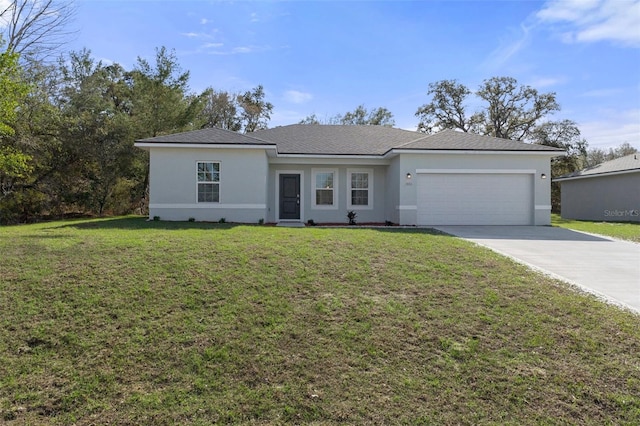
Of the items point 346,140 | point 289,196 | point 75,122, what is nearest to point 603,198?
point 346,140

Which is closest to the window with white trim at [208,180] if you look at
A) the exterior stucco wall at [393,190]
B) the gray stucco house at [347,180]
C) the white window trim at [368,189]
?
the gray stucco house at [347,180]

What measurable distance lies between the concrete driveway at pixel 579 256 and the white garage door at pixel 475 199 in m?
1.76

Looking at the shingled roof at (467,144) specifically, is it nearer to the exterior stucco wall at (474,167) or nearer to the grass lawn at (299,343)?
the exterior stucco wall at (474,167)

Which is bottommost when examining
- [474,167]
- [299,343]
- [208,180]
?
[299,343]

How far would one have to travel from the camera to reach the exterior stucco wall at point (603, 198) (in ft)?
62.9

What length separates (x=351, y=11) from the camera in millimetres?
11352

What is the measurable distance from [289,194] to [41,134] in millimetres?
11670

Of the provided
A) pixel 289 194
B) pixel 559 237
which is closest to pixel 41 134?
pixel 289 194

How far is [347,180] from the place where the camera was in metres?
15.6

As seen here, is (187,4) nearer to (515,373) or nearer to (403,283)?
(403,283)

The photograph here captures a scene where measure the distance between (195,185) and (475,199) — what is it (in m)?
A: 10.6

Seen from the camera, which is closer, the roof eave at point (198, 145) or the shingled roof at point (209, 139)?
the roof eave at point (198, 145)

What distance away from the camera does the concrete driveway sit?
6064mm

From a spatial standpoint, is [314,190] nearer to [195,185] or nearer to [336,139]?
[336,139]
